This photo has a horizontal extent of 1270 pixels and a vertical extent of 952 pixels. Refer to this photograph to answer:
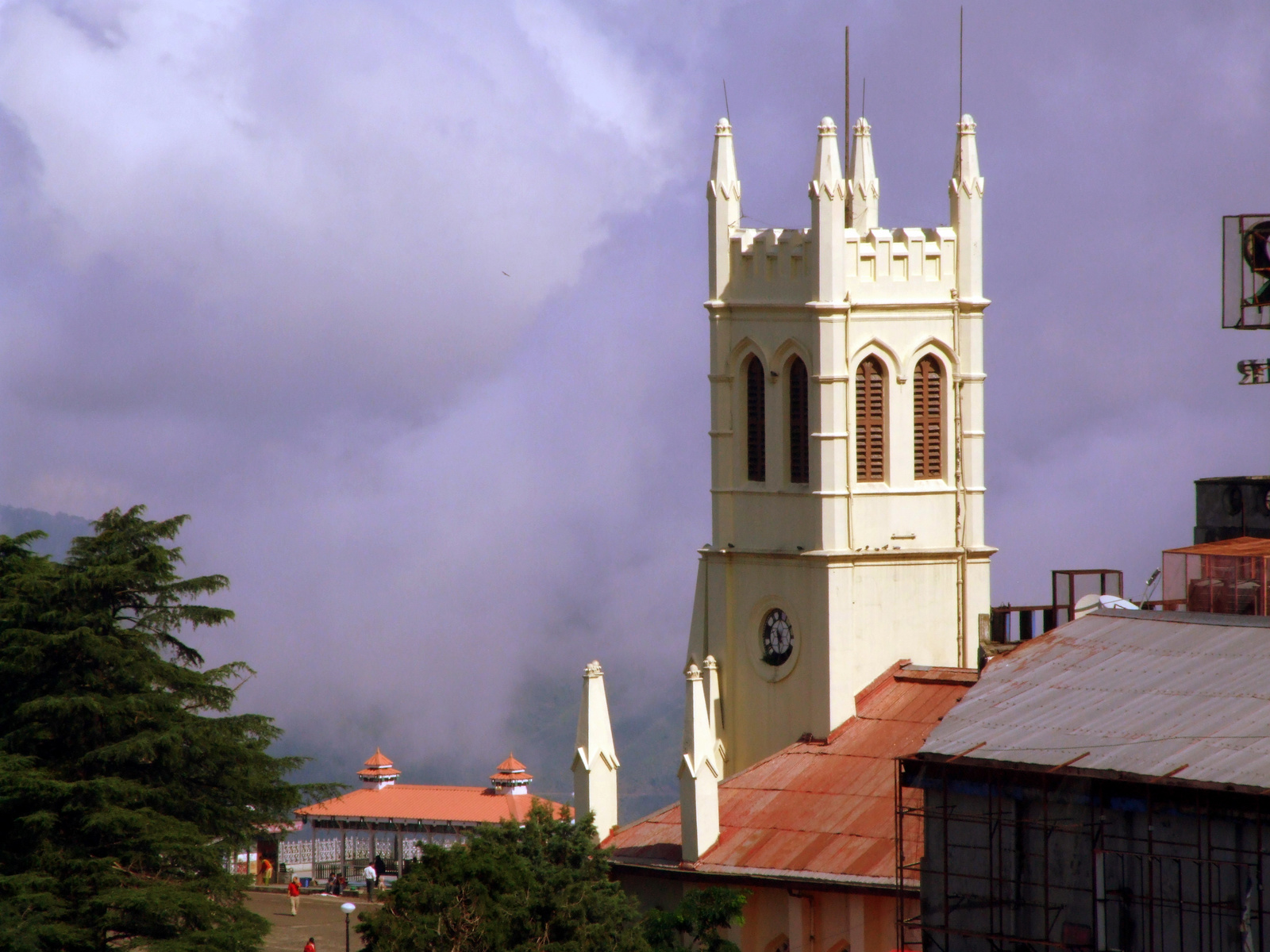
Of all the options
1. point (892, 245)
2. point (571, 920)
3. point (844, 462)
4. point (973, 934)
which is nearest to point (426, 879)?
point (571, 920)

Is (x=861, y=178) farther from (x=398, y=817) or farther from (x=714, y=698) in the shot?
(x=398, y=817)

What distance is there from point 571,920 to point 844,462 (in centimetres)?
1953

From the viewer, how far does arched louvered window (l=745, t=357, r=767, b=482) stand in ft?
218

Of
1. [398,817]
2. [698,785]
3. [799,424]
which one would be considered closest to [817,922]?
[698,785]

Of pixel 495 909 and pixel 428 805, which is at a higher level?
pixel 495 909

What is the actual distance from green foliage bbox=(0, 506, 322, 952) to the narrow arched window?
15.0 metres

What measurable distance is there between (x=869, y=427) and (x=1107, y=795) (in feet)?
73.1

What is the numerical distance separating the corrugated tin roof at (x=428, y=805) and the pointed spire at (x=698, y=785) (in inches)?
696

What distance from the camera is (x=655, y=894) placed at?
60.8 metres

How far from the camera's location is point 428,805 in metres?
79.6

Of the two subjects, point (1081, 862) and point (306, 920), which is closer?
point (1081, 862)

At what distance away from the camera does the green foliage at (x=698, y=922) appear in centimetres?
5303

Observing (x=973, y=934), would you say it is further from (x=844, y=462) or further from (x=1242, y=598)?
(x=844, y=462)

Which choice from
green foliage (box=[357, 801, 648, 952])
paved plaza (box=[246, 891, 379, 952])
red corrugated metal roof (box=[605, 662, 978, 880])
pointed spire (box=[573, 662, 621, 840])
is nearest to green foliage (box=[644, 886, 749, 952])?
green foliage (box=[357, 801, 648, 952])
